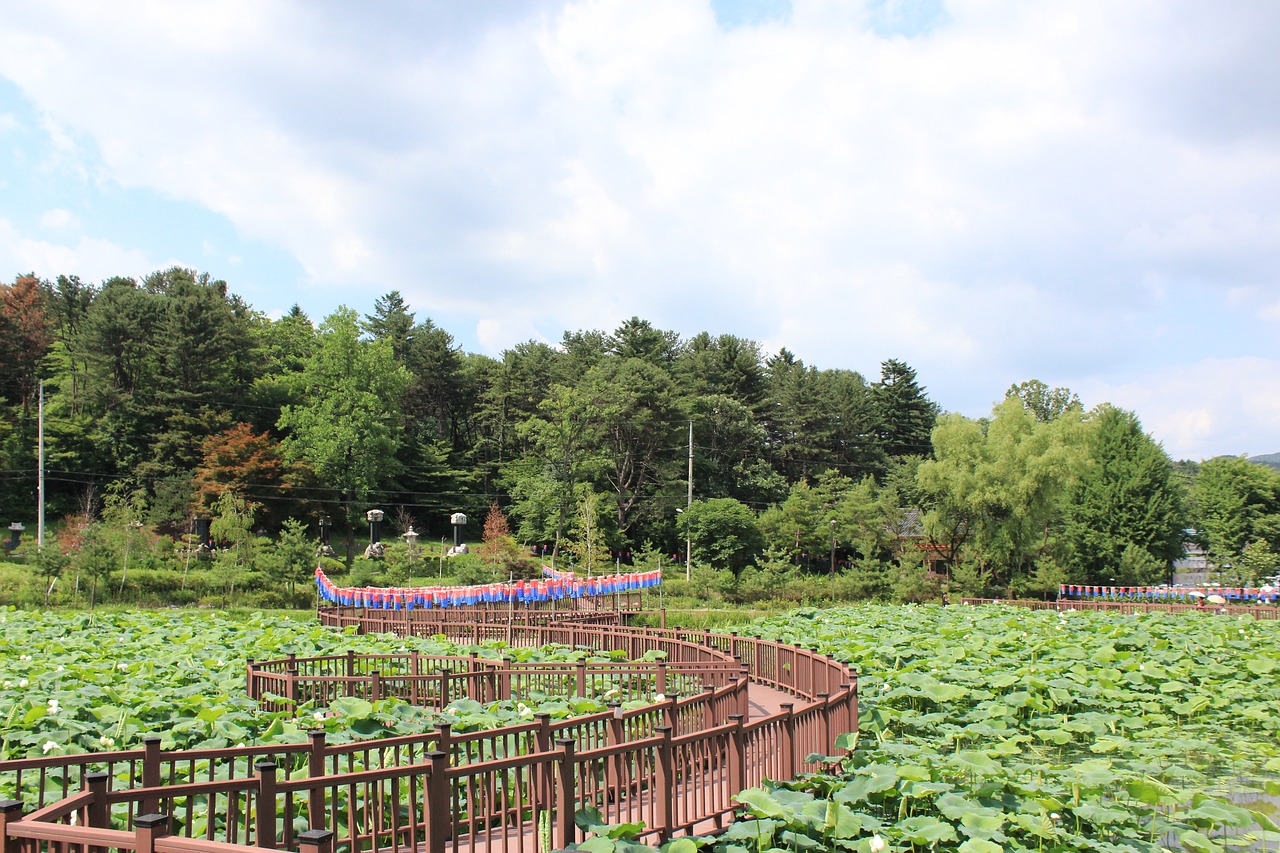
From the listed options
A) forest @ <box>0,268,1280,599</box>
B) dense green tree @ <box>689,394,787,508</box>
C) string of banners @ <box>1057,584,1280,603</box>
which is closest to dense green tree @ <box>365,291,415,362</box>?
forest @ <box>0,268,1280,599</box>

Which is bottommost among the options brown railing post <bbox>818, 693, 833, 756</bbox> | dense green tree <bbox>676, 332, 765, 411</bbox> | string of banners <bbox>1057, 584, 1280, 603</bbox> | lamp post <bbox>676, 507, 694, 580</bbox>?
string of banners <bbox>1057, 584, 1280, 603</bbox>

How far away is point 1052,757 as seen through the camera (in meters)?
9.57

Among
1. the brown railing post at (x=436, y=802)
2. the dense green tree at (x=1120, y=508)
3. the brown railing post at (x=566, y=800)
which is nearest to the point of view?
the brown railing post at (x=436, y=802)

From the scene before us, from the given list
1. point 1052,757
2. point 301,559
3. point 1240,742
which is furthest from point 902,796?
point 301,559

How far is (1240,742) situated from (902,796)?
651cm

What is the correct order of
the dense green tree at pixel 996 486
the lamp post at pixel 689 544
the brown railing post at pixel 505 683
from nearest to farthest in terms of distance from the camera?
the brown railing post at pixel 505 683 < the dense green tree at pixel 996 486 < the lamp post at pixel 689 544

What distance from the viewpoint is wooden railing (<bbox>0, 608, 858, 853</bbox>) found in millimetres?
4348

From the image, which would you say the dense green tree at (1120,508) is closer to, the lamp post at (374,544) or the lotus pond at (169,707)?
the lamp post at (374,544)

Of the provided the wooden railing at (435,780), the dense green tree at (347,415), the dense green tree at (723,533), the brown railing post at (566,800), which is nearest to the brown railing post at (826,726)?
the wooden railing at (435,780)

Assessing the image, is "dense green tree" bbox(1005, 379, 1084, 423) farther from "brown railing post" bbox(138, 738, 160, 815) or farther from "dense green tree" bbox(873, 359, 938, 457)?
"brown railing post" bbox(138, 738, 160, 815)

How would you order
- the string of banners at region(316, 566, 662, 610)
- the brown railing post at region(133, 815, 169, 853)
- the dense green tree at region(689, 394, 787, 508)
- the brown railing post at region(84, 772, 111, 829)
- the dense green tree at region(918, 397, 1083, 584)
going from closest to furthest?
the brown railing post at region(133, 815, 169, 853) → the brown railing post at region(84, 772, 111, 829) → the string of banners at region(316, 566, 662, 610) → the dense green tree at region(918, 397, 1083, 584) → the dense green tree at region(689, 394, 787, 508)

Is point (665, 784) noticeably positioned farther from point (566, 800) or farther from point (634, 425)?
point (634, 425)

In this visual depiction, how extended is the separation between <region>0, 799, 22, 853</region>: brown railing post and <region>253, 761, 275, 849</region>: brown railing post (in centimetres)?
99

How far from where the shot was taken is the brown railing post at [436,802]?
496cm
